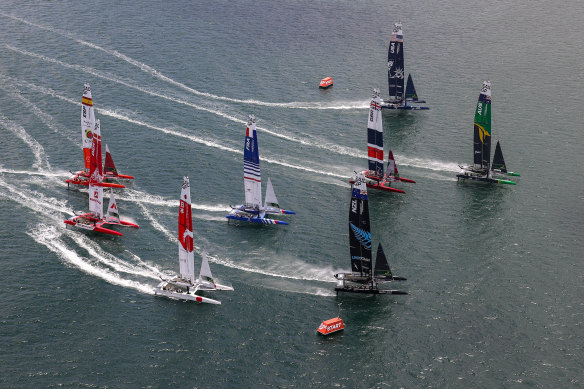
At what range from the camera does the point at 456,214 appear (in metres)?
168

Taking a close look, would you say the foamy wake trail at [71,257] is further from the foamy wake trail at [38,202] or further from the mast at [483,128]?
the mast at [483,128]

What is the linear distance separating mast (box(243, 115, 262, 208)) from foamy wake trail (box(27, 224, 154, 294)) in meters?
32.1

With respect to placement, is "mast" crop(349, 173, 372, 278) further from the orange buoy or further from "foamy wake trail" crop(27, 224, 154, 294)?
"foamy wake trail" crop(27, 224, 154, 294)

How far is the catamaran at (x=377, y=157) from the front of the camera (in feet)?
583

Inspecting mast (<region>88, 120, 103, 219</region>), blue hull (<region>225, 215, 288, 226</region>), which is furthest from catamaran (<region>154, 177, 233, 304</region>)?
mast (<region>88, 120, 103, 219</region>)

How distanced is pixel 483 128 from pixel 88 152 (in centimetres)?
8610

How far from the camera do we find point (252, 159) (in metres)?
161

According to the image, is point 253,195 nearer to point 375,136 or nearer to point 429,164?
point 375,136

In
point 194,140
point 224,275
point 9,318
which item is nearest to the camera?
point 9,318

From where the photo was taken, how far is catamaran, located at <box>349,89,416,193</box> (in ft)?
583

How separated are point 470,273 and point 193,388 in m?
55.7

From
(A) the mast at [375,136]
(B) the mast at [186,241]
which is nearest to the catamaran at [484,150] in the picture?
(A) the mast at [375,136]

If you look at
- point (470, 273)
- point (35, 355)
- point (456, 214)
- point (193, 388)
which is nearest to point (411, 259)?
point (470, 273)

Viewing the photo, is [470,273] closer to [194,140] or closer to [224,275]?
[224,275]
